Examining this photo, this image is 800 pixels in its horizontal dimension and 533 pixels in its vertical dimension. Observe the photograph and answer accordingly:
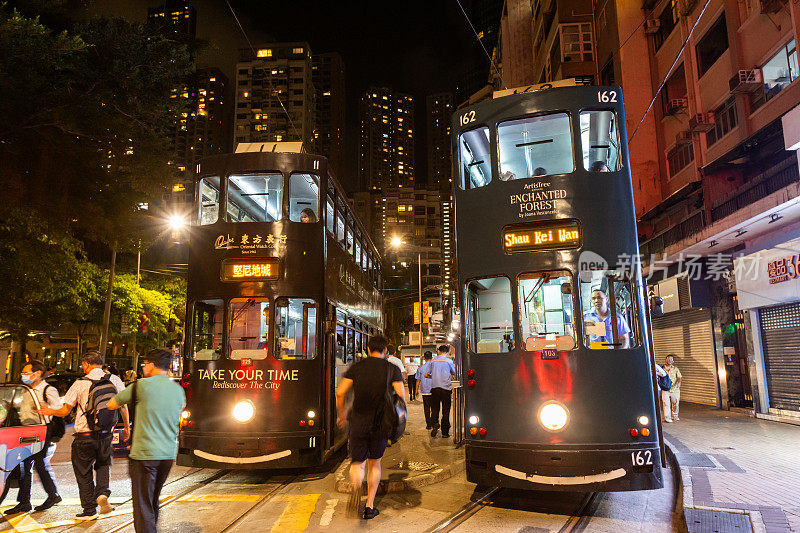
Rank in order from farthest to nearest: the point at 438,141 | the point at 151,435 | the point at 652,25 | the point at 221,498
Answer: the point at 438,141 < the point at 652,25 < the point at 221,498 < the point at 151,435

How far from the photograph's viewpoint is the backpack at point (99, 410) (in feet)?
20.9

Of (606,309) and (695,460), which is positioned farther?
(695,460)

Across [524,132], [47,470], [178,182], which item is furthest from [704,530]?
[178,182]

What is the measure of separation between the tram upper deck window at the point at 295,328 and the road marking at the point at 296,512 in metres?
2.03

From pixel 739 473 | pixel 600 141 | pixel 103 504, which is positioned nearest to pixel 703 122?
pixel 600 141

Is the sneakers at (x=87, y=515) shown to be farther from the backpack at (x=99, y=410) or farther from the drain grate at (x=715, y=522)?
the drain grate at (x=715, y=522)

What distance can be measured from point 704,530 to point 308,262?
5.97 metres

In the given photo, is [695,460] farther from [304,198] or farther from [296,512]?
[304,198]

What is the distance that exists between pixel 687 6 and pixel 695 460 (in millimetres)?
16332

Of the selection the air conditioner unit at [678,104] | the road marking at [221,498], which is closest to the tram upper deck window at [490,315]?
the road marking at [221,498]

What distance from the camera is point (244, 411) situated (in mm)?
8047

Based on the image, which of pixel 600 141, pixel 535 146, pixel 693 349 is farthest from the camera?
pixel 693 349

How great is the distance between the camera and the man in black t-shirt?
19.5ft

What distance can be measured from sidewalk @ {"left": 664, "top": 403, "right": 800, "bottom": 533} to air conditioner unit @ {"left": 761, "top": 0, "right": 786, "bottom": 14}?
1029 cm
